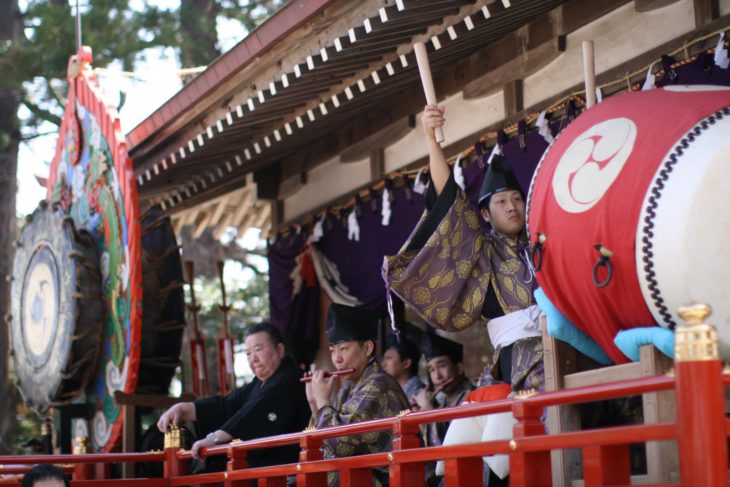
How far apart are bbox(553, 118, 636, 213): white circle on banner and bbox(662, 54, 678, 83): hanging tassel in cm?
150

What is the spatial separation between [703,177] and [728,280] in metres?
0.32

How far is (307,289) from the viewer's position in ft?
28.5

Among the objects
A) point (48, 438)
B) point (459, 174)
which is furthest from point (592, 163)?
point (48, 438)

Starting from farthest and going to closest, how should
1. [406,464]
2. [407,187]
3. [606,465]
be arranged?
1. [407,187]
2. [406,464]
3. [606,465]

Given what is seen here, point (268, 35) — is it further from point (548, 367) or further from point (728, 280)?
point (728, 280)

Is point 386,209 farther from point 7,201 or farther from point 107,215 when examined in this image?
point 7,201

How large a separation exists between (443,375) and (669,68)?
2.49 meters

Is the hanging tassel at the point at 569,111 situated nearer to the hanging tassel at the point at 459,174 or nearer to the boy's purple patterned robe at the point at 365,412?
the hanging tassel at the point at 459,174

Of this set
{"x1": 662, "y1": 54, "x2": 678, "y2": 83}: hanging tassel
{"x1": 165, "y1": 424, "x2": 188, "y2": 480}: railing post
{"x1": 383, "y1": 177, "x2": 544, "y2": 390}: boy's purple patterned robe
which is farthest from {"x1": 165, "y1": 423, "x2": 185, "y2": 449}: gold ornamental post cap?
{"x1": 662, "y1": 54, "x2": 678, "y2": 83}: hanging tassel

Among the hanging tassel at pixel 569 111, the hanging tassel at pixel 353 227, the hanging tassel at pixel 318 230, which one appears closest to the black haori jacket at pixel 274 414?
the hanging tassel at pixel 353 227

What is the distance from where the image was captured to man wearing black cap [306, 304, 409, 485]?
517cm

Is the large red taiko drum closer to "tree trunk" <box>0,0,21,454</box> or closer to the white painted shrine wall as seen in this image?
the white painted shrine wall

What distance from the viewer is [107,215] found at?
7852 millimetres

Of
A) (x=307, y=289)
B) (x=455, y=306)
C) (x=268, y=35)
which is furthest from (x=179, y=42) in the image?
(x=455, y=306)
